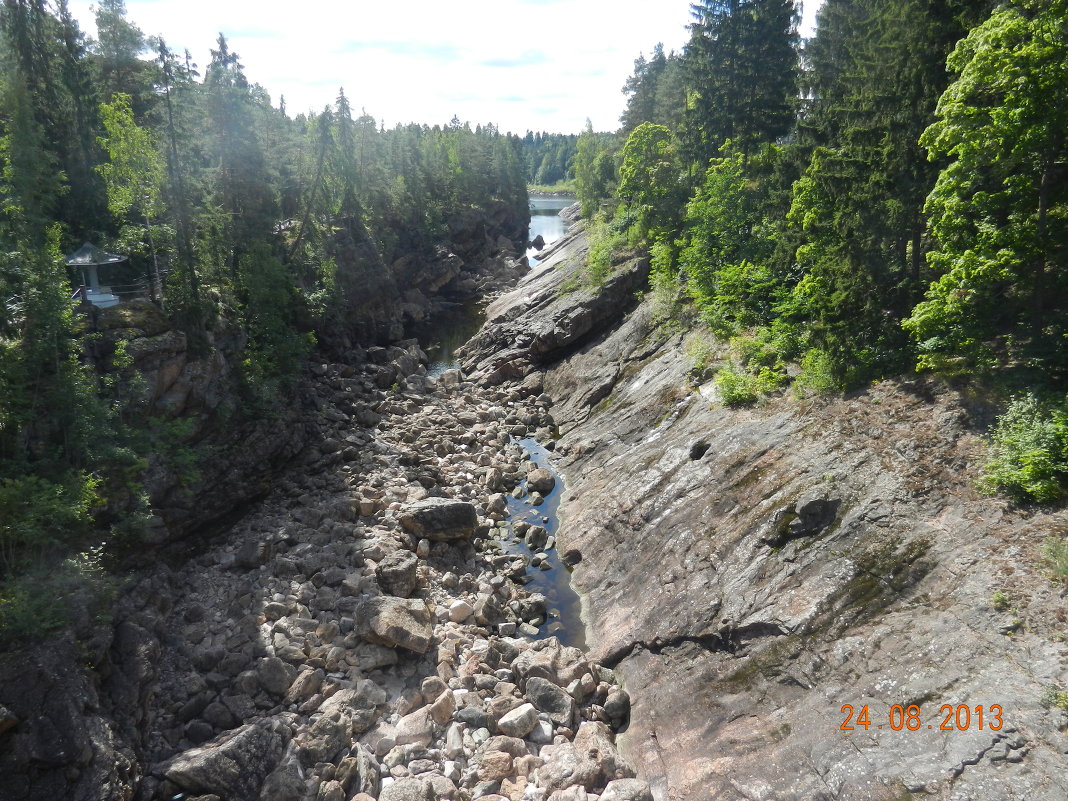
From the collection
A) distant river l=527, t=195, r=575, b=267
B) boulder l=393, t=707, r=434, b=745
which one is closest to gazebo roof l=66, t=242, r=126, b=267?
boulder l=393, t=707, r=434, b=745

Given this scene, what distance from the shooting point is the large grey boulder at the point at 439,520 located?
21500 millimetres

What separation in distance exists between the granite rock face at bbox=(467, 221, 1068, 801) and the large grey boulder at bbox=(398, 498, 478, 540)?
12.7 feet

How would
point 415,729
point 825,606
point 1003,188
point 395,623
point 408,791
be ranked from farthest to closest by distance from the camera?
1. point 395,623
2. point 415,729
3. point 1003,188
4. point 825,606
5. point 408,791

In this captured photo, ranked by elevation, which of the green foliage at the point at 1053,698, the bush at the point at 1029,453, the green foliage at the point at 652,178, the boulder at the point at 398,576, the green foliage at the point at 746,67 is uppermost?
the green foliage at the point at 746,67

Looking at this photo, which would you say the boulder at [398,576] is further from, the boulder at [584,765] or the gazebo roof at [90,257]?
the gazebo roof at [90,257]

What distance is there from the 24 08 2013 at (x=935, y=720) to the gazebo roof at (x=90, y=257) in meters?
27.2

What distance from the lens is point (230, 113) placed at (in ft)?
116

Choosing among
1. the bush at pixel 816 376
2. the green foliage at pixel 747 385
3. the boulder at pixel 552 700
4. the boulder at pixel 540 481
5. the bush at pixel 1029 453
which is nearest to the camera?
the bush at pixel 1029 453

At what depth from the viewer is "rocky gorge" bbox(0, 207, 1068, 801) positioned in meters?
10.2

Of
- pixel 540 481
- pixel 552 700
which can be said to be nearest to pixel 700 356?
pixel 540 481

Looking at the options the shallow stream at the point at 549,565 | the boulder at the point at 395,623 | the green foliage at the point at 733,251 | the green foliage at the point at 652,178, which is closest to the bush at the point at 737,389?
the green foliage at the point at 733,251

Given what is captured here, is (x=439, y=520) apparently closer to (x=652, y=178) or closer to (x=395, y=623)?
(x=395, y=623)

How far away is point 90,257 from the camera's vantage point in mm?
22141

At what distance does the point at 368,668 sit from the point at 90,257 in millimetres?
18904
